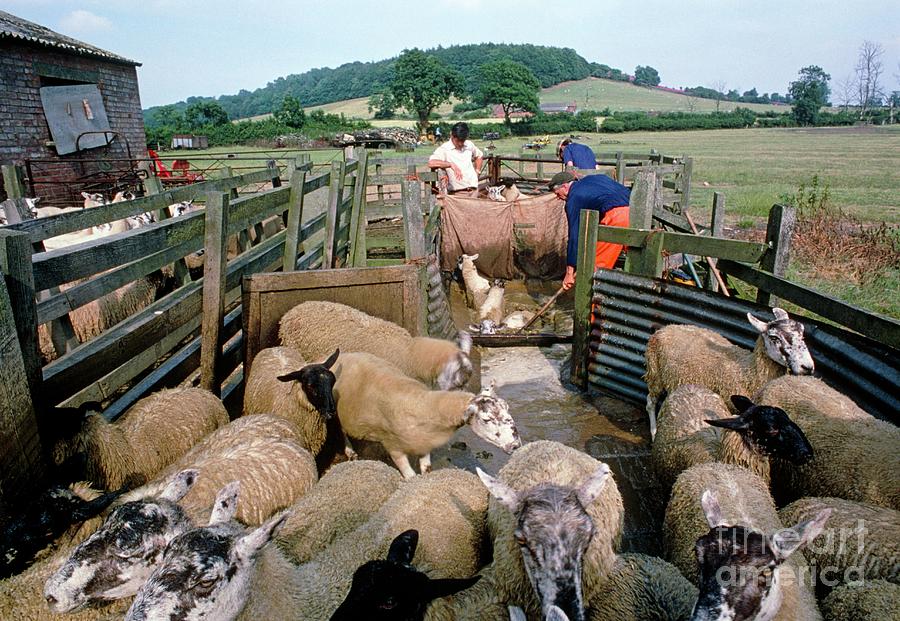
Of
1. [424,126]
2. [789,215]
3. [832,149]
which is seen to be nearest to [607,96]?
[424,126]

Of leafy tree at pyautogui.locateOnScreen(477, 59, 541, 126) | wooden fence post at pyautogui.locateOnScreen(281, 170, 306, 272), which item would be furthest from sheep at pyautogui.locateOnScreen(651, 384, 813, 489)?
leafy tree at pyautogui.locateOnScreen(477, 59, 541, 126)

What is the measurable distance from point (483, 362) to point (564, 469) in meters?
3.91

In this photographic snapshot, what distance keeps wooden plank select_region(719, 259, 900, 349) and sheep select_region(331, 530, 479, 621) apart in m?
2.85

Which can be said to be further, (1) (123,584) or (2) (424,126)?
(2) (424,126)

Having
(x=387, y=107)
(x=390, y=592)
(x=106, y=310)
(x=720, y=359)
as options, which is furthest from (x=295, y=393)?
(x=387, y=107)

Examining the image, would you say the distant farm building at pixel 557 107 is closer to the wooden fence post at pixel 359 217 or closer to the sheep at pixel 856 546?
the wooden fence post at pixel 359 217

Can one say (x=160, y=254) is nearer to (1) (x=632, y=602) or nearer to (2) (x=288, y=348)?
(2) (x=288, y=348)

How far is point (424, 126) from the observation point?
253 ft

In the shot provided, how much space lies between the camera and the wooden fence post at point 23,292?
2.47 meters

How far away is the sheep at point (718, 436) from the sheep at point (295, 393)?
95.5 inches

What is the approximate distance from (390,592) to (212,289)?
3.12m

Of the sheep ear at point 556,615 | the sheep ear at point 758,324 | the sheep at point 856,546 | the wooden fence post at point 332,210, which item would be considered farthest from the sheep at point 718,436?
the wooden fence post at point 332,210

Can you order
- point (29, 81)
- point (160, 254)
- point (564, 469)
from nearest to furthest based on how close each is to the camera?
point (564, 469), point (160, 254), point (29, 81)

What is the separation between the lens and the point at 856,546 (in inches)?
102
